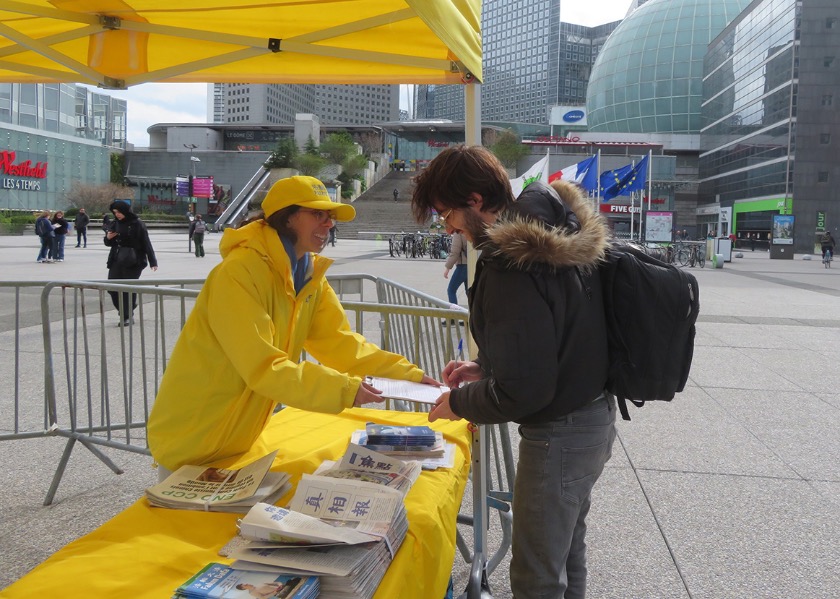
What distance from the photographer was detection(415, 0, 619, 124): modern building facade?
15088 cm

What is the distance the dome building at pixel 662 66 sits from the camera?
88.3 metres

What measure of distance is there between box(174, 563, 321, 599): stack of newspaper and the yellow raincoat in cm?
71

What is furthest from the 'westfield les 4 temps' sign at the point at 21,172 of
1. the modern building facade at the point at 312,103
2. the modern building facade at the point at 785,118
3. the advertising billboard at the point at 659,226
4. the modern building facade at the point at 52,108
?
the modern building facade at the point at 312,103

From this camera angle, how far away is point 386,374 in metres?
2.97

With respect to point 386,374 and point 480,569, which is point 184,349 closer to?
point 386,374

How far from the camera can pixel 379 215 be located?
60188 mm

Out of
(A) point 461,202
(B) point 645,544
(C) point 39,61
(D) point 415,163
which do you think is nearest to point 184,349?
(A) point 461,202

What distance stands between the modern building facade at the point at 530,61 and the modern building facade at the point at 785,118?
3202 inches

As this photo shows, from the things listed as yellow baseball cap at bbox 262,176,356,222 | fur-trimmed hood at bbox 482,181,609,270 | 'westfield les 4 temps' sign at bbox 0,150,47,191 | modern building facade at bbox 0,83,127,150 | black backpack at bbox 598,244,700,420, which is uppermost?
modern building facade at bbox 0,83,127,150

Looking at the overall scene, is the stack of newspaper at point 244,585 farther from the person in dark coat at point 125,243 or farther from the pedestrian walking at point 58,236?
the pedestrian walking at point 58,236

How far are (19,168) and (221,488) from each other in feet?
180

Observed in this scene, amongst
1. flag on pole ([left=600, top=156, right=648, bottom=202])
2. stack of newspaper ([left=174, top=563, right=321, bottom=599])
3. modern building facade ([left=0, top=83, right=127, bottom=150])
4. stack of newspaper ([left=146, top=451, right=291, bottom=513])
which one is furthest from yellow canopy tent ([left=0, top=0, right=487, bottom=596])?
modern building facade ([left=0, top=83, right=127, bottom=150])

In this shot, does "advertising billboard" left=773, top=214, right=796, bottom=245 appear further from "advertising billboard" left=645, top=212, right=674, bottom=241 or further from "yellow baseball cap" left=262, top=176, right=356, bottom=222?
"yellow baseball cap" left=262, top=176, right=356, bottom=222

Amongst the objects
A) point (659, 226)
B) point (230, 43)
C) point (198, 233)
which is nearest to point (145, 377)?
point (230, 43)
